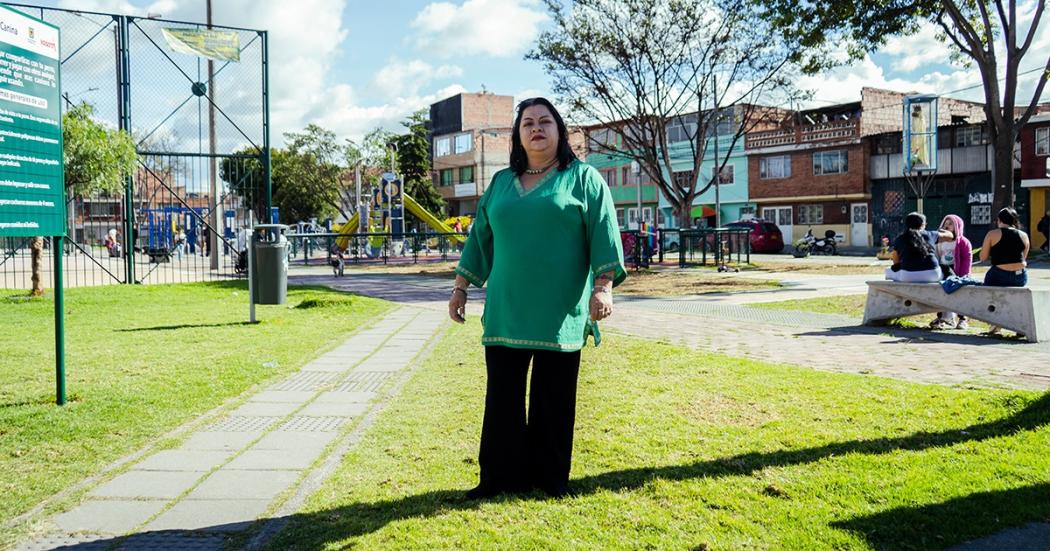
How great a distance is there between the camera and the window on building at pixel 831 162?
4369 cm

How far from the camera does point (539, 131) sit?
12.0ft

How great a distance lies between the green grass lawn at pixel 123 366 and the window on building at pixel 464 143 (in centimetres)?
5514

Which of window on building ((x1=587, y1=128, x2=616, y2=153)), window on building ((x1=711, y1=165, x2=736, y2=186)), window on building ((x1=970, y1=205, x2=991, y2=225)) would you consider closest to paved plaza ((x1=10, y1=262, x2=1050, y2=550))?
window on building ((x1=587, y1=128, x2=616, y2=153))

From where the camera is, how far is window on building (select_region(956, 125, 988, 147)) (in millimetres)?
37969

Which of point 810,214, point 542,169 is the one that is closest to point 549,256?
point 542,169

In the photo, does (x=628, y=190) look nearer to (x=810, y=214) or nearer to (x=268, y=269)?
(x=810, y=214)

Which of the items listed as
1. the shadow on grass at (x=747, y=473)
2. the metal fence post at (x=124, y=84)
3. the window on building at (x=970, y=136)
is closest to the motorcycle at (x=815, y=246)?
the window on building at (x=970, y=136)

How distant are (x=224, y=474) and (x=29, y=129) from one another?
293 centimetres

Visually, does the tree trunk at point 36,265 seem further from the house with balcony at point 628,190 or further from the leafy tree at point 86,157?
the house with balcony at point 628,190

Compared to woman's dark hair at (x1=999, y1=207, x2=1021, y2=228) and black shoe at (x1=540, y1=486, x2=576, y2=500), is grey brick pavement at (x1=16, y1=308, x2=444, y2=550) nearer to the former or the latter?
black shoe at (x1=540, y1=486, x2=576, y2=500)

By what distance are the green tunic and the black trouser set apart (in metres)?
0.12

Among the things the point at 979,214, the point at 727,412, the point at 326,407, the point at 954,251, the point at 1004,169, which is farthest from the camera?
the point at 979,214

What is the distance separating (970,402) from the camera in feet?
17.8

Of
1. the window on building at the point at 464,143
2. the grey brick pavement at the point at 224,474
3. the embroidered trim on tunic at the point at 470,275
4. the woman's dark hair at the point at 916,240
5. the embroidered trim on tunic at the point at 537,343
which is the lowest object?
the grey brick pavement at the point at 224,474
